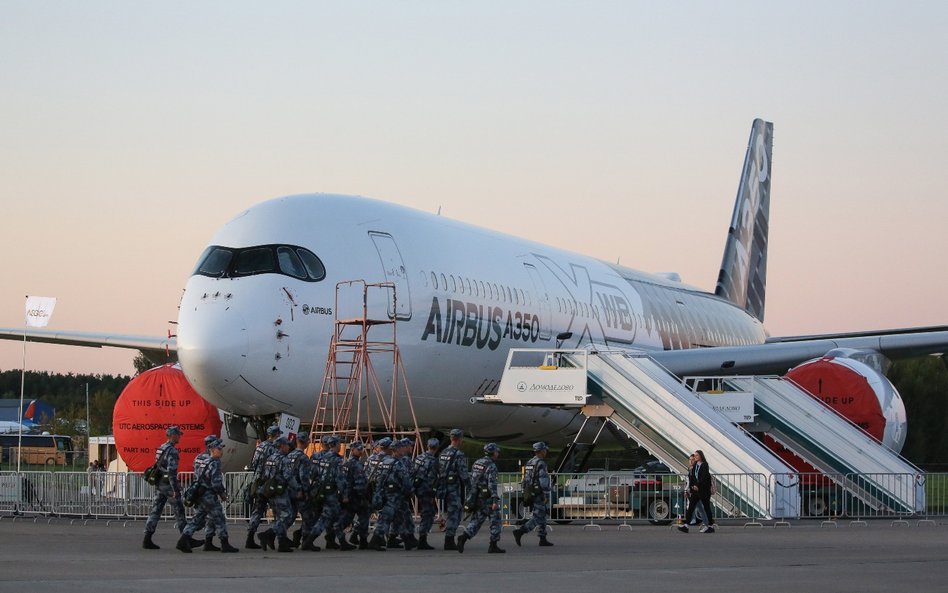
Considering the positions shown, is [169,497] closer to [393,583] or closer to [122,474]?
[393,583]

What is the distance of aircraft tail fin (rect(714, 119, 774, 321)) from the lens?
127ft

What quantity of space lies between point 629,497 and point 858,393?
614cm

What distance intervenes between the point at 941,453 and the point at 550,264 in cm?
3521

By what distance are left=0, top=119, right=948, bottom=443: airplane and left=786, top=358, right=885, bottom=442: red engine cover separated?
1157 millimetres

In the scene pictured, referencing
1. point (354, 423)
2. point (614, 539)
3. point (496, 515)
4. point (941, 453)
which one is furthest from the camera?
point (941, 453)

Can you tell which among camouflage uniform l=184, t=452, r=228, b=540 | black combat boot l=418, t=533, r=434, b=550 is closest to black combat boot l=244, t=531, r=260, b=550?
camouflage uniform l=184, t=452, r=228, b=540

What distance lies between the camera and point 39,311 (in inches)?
1069

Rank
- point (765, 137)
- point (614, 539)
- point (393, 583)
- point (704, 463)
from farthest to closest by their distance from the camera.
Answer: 1. point (765, 137)
2. point (704, 463)
3. point (614, 539)
4. point (393, 583)

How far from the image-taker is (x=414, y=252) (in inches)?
857

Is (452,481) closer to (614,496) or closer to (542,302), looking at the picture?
(614,496)

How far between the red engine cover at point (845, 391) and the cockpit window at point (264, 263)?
10888 millimetres

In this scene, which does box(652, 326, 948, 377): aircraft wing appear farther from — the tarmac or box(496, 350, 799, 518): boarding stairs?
the tarmac

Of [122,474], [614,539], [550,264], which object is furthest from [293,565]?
[550,264]

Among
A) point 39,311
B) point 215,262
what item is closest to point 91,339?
point 39,311
